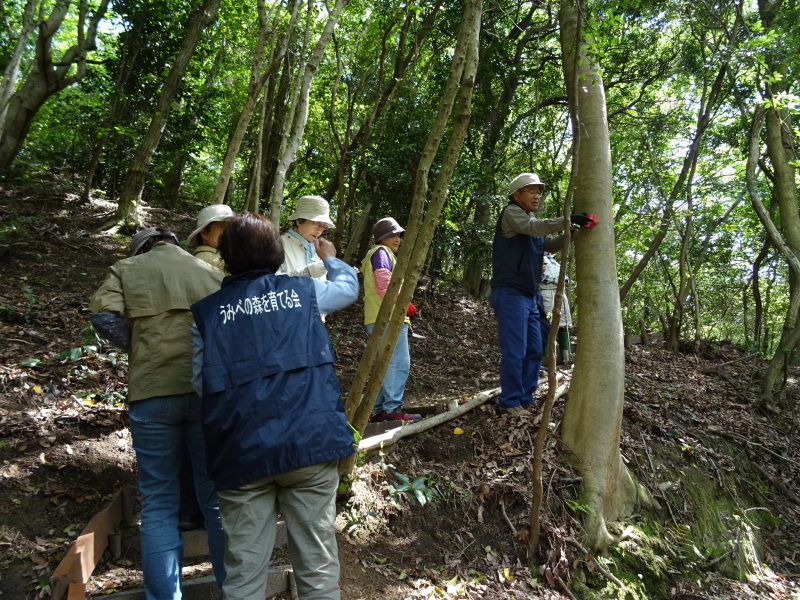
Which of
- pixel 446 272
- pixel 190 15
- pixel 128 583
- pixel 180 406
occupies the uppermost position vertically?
pixel 190 15

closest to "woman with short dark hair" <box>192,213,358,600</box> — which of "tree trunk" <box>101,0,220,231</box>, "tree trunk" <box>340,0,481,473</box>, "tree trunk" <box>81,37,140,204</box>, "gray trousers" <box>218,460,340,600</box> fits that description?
"gray trousers" <box>218,460,340,600</box>

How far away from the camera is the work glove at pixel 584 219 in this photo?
15.0 feet

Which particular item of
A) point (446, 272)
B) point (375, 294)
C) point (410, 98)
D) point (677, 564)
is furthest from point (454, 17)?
point (677, 564)

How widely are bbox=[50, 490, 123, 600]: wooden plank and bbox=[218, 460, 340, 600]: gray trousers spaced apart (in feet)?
3.11

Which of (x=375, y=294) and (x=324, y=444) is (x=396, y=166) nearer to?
(x=375, y=294)

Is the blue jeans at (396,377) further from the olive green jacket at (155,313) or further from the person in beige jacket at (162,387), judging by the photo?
the olive green jacket at (155,313)

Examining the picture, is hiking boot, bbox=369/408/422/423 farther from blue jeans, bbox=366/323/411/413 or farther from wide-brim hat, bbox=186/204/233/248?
wide-brim hat, bbox=186/204/233/248

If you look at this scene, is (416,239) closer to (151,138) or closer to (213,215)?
(213,215)

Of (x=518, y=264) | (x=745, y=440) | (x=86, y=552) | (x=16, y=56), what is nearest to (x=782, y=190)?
(x=745, y=440)

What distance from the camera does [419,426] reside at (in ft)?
16.0

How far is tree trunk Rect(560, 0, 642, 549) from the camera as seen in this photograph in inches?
179

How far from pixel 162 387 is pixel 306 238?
1.59 metres

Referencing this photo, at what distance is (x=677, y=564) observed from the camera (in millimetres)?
4441

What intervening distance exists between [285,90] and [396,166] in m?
3.77
